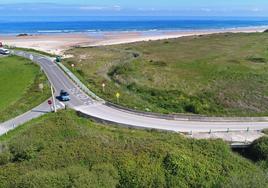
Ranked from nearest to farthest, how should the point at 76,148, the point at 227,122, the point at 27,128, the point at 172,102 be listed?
the point at 76,148 → the point at 27,128 → the point at 227,122 → the point at 172,102

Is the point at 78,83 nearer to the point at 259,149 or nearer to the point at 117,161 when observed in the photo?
the point at 117,161

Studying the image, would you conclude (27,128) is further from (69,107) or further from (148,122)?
(148,122)

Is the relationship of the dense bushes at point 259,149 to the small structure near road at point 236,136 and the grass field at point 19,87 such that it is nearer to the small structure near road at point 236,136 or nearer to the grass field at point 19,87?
the small structure near road at point 236,136

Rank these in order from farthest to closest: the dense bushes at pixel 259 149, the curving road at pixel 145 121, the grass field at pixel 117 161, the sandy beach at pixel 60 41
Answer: the sandy beach at pixel 60 41 < the curving road at pixel 145 121 < the dense bushes at pixel 259 149 < the grass field at pixel 117 161

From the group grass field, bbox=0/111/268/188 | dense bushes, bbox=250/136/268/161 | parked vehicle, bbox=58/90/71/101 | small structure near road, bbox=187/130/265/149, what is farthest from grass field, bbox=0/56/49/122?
dense bushes, bbox=250/136/268/161

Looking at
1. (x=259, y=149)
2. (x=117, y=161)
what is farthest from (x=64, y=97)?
(x=259, y=149)

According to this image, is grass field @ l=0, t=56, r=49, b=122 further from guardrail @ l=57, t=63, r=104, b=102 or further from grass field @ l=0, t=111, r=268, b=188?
grass field @ l=0, t=111, r=268, b=188

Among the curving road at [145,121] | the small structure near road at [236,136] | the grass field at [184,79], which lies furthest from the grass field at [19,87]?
the small structure near road at [236,136]

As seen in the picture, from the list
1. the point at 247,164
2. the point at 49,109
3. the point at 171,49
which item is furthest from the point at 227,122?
the point at 171,49
